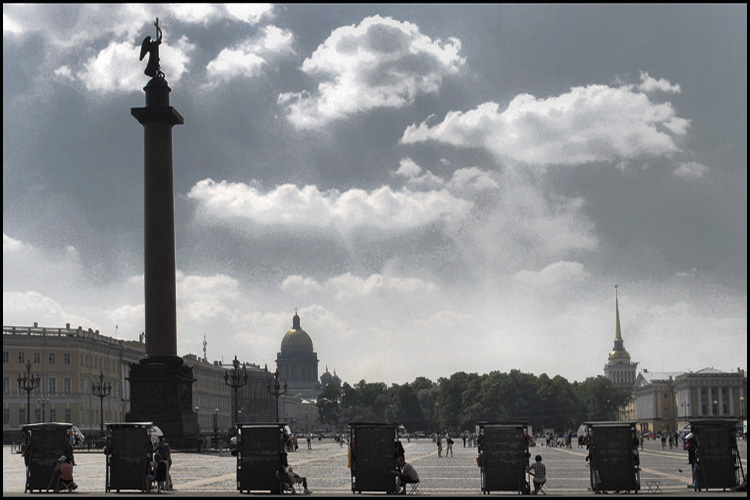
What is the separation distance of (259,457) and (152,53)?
40.3m

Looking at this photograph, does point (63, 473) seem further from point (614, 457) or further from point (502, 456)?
point (614, 457)

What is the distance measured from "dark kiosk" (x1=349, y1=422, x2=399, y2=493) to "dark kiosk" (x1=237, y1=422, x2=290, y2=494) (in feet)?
6.50

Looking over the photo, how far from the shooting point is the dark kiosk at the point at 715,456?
92.7ft

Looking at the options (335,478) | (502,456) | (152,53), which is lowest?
(335,478)

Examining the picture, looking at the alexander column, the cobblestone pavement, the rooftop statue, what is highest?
the rooftop statue

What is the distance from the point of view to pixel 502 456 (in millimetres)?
27953

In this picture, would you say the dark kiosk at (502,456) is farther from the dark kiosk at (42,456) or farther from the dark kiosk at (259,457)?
the dark kiosk at (42,456)

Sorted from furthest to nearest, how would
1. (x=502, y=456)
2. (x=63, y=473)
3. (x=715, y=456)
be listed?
(x=63, y=473)
(x=715, y=456)
(x=502, y=456)

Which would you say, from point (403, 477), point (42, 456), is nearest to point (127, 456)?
point (42, 456)

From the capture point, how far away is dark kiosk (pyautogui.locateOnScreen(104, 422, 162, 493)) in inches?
1144

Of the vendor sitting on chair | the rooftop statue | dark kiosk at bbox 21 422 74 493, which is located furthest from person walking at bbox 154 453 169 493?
the rooftop statue

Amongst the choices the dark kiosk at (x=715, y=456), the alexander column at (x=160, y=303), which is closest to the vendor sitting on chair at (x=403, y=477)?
the dark kiosk at (x=715, y=456)

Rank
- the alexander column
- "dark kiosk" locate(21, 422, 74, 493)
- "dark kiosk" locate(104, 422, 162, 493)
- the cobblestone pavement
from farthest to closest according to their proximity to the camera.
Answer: the alexander column → the cobblestone pavement → "dark kiosk" locate(21, 422, 74, 493) → "dark kiosk" locate(104, 422, 162, 493)

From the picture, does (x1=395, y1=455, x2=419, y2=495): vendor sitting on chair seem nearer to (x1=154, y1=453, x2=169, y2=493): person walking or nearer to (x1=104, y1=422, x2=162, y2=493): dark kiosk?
(x1=154, y1=453, x2=169, y2=493): person walking
